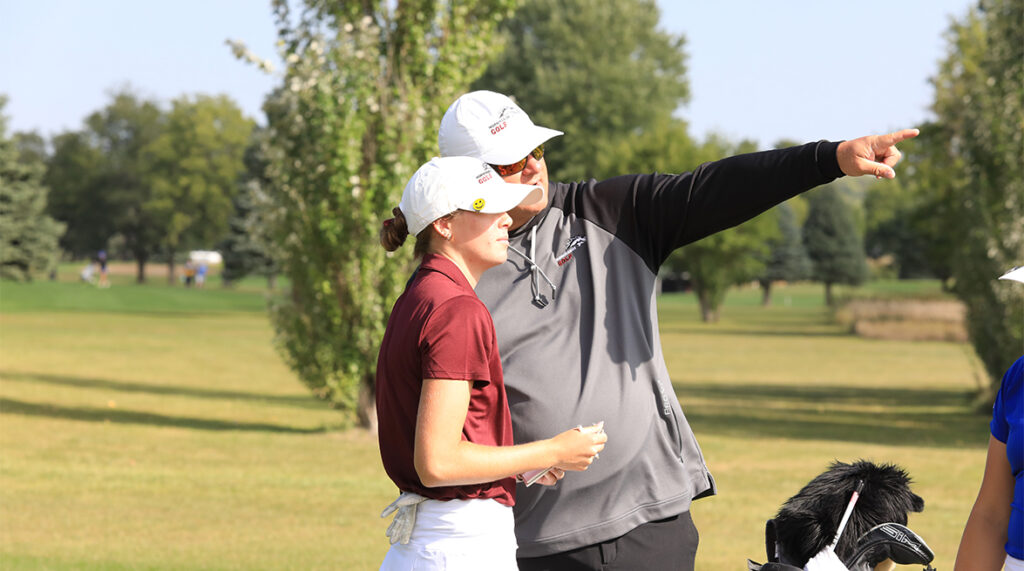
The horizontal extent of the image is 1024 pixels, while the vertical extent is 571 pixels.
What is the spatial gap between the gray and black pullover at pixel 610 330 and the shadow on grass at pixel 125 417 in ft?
52.2

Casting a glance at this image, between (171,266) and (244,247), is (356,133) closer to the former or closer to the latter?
(244,247)

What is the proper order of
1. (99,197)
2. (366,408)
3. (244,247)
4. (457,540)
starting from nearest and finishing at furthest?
1. (457,540)
2. (366,408)
3. (244,247)
4. (99,197)

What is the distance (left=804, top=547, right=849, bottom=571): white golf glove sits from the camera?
12.8 ft

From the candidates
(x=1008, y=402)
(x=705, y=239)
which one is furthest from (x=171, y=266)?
(x=1008, y=402)

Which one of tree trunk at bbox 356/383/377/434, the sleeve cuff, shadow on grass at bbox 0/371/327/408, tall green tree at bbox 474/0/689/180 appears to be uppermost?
tall green tree at bbox 474/0/689/180

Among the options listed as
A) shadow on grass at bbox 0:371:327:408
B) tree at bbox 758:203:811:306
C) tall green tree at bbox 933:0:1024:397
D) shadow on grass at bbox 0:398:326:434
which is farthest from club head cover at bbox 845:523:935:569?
tree at bbox 758:203:811:306

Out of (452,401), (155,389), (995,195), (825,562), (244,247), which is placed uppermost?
(995,195)

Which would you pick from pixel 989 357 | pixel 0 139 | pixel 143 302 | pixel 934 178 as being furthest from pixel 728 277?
pixel 989 357

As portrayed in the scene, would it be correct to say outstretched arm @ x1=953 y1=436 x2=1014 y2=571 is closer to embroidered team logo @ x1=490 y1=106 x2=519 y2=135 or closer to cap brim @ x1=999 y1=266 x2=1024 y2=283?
cap brim @ x1=999 y1=266 x2=1024 y2=283

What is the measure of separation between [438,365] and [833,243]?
103065 mm

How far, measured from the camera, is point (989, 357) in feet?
69.3

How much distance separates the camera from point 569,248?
3.83 meters

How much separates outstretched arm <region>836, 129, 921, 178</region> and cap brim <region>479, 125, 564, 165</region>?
880 millimetres

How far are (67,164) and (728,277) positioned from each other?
7387 cm
